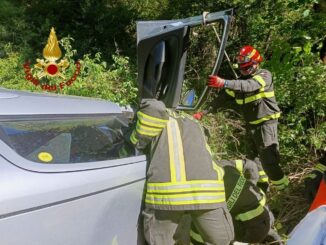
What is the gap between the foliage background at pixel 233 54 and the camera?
18.2 feet

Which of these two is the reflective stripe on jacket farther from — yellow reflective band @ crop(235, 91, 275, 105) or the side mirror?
the side mirror

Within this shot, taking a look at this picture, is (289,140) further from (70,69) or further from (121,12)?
(121,12)

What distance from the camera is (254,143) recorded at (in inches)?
221

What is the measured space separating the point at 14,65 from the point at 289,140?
564 cm

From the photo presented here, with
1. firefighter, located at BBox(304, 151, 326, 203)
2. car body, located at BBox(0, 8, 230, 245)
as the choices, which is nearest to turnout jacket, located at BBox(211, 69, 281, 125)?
firefighter, located at BBox(304, 151, 326, 203)

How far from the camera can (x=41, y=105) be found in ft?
7.00

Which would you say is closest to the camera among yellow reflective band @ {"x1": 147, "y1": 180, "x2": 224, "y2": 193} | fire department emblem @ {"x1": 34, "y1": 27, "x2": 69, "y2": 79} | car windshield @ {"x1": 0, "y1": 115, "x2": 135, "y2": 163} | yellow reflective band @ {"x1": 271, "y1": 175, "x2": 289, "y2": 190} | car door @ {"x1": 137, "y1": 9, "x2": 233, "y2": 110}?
car windshield @ {"x1": 0, "y1": 115, "x2": 135, "y2": 163}

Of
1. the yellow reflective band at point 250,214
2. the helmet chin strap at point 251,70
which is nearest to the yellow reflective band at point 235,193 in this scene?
the yellow reflective band at point 250,214

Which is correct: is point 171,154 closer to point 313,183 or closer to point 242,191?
point 242,191

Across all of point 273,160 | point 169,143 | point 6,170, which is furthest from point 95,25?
point 6,170

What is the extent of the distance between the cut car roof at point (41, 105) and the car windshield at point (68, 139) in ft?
0.13

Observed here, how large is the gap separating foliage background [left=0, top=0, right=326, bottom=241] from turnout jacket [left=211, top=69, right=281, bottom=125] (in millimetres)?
583

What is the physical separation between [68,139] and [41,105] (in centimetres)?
21

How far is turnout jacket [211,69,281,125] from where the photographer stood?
491 cm
